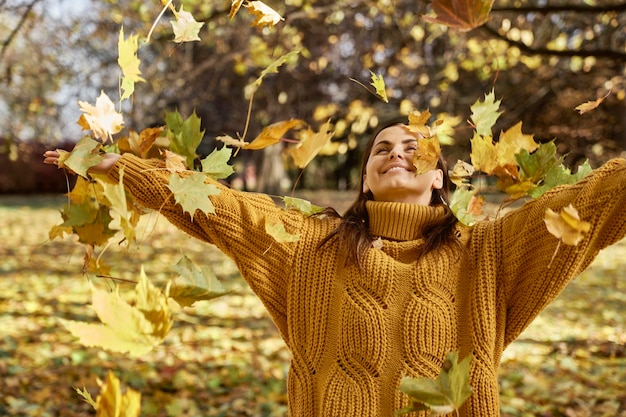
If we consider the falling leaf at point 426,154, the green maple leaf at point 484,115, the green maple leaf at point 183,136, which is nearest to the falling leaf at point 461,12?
the falling leaf at point 426,154

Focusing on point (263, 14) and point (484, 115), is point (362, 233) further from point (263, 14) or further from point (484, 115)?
point (263, 14)

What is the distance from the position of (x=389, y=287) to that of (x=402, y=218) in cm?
22

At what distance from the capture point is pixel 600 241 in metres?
1.53

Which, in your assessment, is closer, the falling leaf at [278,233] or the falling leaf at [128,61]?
the falling leaf at [128,61]

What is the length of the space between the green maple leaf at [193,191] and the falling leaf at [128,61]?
9.9 inches

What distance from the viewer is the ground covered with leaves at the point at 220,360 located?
3398 millimetres

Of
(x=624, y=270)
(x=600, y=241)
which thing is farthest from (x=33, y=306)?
(x=624, y=270)

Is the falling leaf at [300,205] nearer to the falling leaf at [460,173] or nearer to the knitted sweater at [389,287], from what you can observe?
the knitted sweater at [389,287]

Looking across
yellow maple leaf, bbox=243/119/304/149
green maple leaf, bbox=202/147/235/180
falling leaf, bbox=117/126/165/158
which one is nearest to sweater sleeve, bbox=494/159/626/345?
yellow maple leaf, bbox=243/119/304/149

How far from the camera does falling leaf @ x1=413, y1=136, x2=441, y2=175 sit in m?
1.66

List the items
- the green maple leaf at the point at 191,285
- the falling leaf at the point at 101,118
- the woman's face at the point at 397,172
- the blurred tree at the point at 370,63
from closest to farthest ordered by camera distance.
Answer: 1. the green maple leaf at the point at 191,285
2. the falling leaf at the point at 101,118
3. the woman's face at the point at 397,172
4. the blurred tree at the point at 370,63

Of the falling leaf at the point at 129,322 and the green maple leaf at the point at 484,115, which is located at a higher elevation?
the green maple leaf at the point at 484,115

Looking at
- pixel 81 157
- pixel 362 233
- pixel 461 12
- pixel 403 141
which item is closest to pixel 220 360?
pixel 362 233

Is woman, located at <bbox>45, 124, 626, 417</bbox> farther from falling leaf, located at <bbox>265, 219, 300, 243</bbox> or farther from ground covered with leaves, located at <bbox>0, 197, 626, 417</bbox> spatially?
ground covered with leaves, located at <bbox>0, 197, 626, 417</bbox>
